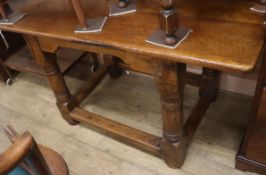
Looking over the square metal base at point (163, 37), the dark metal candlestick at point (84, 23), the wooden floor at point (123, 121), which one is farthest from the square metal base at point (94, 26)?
the wooden floor at point (123, 121)

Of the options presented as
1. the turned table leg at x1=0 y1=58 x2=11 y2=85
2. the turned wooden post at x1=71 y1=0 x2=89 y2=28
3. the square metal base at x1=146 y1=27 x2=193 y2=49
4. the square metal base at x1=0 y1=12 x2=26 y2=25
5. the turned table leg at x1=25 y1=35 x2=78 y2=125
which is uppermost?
the turned wooden post at x1=71 y1=0 x2=89 y2=28

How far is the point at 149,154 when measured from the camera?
54.7 inches

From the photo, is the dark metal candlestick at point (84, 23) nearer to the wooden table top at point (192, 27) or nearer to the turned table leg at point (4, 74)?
the wooden table top at point (192, 27)

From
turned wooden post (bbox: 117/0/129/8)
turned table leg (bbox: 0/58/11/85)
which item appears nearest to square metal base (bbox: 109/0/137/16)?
turned wooden post (bbox: 117/0/129/8)

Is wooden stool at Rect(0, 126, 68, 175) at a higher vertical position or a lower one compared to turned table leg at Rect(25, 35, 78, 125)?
higher

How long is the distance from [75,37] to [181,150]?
0.71m

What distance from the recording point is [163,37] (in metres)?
0.88

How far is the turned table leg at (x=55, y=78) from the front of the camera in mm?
1318

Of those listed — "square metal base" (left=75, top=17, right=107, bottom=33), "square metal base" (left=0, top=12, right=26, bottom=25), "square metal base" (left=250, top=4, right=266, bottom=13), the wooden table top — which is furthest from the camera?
"square metal base" (left=0, top=12, right=26, bottom=25)

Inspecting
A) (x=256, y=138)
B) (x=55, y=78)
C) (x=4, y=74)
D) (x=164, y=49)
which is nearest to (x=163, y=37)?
(x=164, y=49)

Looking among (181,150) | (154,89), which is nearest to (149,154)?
(181,150)

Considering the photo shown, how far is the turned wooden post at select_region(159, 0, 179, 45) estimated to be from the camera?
0.77 metres

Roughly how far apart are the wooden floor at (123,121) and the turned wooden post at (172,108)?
0.38 ft

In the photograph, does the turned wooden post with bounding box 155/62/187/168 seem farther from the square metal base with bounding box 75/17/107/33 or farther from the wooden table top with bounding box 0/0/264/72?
the square metal base with bounding box 75/17/107/33
